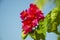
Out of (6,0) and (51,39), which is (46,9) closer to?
(51,39)

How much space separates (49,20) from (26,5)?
0.72 m

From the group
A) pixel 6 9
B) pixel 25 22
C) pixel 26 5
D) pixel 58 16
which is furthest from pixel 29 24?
pixel 6 9

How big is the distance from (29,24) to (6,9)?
3.04ft

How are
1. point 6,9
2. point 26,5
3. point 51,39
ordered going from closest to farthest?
1. point 51,39
2. point 26,5
3. point 6,9

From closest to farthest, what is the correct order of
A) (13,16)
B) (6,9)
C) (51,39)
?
(51,39) → (13,16) → (6,9)

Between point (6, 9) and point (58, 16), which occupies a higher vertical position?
point (6, 9)

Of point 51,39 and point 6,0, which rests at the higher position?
point 6,0

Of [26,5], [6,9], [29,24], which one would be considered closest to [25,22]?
[29,24]

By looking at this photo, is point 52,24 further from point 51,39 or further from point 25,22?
point 51,39

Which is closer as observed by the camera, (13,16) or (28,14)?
(28,14)

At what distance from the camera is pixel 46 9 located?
3.98 feet

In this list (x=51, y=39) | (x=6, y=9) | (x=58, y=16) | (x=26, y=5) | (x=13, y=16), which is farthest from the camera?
(x=6, y=9)

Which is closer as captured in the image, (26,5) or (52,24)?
(52,24)

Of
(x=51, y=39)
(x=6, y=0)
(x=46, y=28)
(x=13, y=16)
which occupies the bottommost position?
(x=51, y=39)
